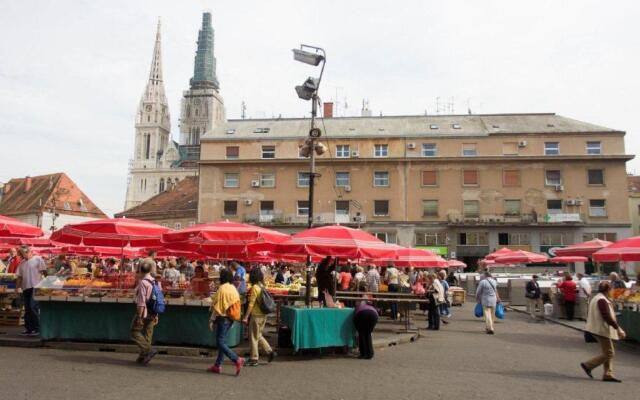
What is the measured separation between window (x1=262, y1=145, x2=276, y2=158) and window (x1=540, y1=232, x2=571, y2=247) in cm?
2510

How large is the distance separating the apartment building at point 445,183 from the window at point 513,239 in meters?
0.09

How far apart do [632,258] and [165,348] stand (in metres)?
12.2

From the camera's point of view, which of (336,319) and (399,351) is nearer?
(336,319)

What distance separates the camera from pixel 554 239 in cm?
4653

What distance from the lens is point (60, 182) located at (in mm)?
70000

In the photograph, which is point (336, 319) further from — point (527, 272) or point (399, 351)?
point (527, 272)

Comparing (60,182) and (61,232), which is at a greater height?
(60,182)

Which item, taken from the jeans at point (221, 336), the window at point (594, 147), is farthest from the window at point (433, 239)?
Result: the jeans at point (221, 336)

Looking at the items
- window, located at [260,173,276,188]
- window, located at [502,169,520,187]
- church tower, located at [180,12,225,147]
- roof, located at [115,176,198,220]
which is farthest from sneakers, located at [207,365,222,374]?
church tower, located at [180,12,225,147]

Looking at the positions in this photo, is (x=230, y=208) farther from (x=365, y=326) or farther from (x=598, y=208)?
(x=365, y=326)

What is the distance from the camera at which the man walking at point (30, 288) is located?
38.7 feet

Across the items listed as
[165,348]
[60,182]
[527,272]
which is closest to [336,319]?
[165,348]

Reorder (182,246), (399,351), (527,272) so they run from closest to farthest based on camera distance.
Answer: (399,351), (182,246), (527,272)

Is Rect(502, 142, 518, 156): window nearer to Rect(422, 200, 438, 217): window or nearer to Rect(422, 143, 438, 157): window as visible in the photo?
Rect(422, 143, 438, 157): window
